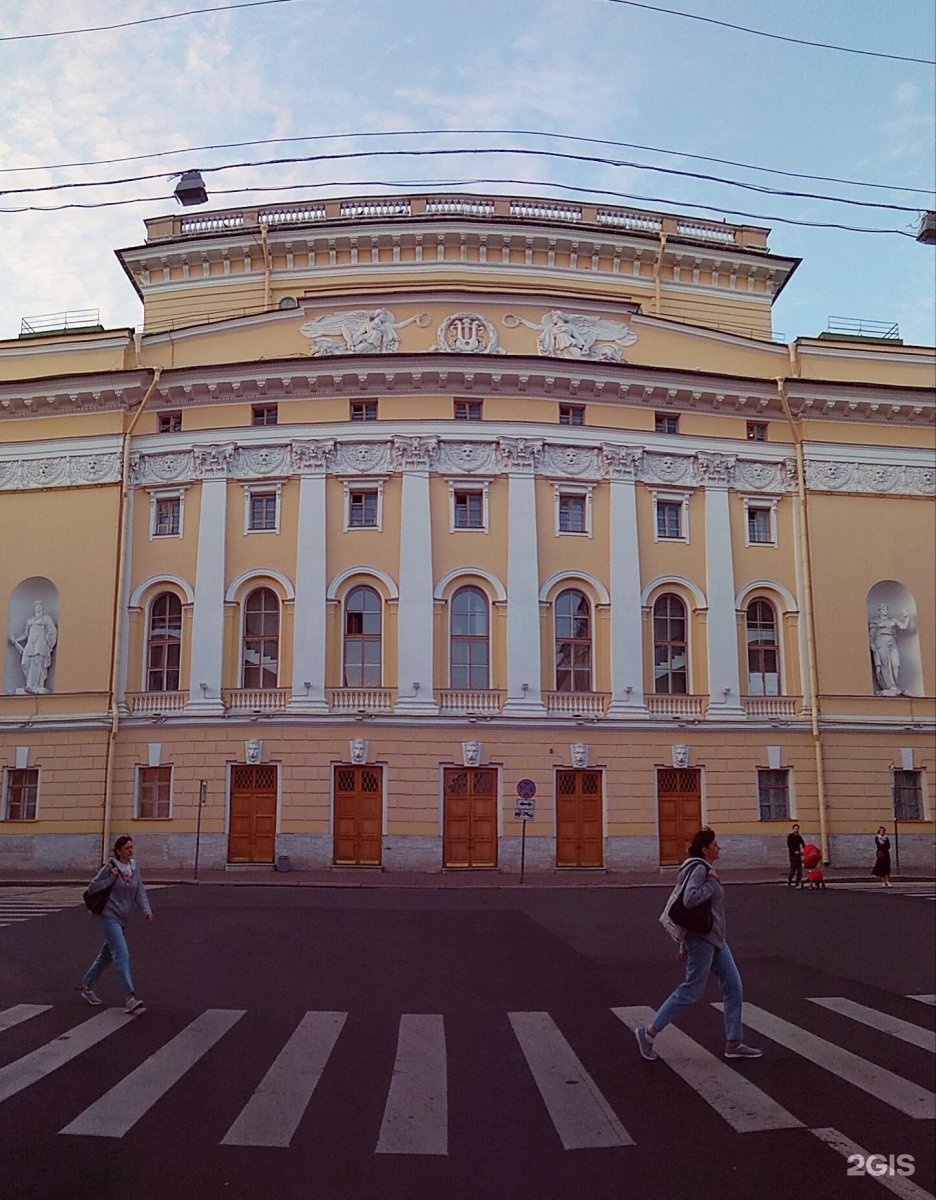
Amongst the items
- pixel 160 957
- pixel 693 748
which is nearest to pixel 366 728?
pixel 693 748

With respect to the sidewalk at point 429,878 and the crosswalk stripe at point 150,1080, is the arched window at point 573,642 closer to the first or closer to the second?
the sidewalk at point 429,878

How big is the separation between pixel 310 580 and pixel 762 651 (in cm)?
1374

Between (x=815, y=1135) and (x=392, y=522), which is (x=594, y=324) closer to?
(x=392, y=522)

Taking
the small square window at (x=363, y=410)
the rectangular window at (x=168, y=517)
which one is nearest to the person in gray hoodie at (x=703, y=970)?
the small square window at (x=363, y=410)

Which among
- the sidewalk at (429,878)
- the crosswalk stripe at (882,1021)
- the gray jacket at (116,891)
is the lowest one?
the sidewalk at (429,878)

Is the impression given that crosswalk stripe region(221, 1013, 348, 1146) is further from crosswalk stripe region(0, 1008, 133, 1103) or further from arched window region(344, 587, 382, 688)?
arched window region(344, 587, 382, 688)

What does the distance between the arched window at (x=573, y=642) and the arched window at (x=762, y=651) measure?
503 cm

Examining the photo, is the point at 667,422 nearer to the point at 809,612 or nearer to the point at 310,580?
the point at 809,612

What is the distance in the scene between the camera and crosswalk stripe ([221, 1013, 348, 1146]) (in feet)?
21.5

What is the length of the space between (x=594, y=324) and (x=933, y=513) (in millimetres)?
Result: 12261

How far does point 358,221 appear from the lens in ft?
116

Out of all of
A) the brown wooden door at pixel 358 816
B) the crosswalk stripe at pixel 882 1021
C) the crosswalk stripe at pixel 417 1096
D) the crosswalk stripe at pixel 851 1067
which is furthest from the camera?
the brown wooden door at pixel 358 816

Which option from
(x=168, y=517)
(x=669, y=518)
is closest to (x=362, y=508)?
(x=168, y=517)

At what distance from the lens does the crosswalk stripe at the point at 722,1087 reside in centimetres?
681
